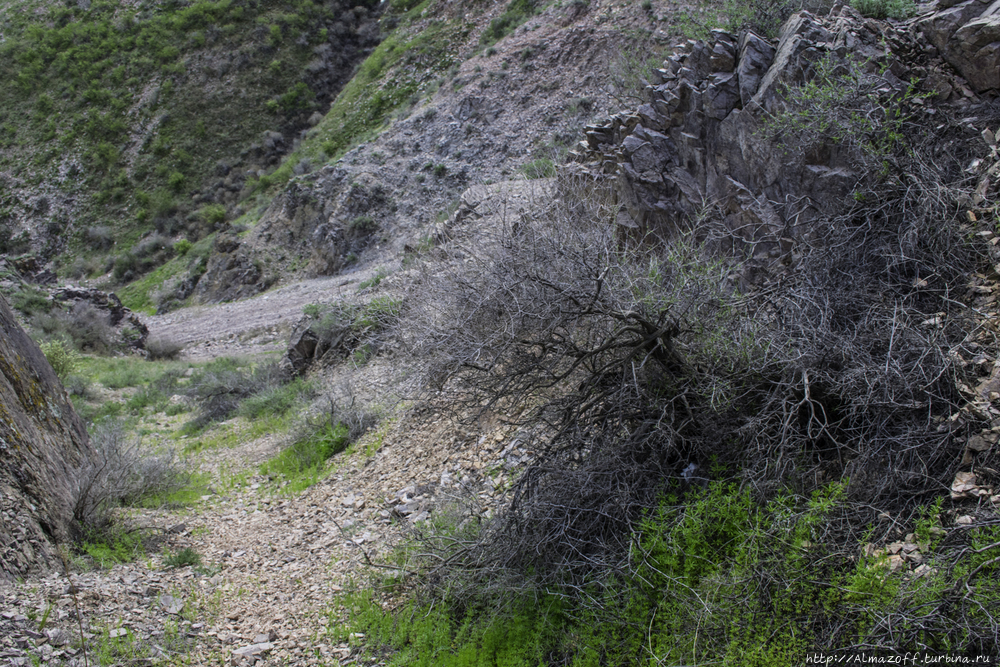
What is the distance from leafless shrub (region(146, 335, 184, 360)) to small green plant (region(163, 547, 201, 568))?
12.3 meters

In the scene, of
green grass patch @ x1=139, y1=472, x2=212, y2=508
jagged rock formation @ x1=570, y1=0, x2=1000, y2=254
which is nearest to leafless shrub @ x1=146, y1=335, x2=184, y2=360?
green grass patch @ x1=139, y1=472, x2=212, y2=508

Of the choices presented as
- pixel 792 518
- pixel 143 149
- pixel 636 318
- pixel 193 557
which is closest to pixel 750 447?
pixel 792 518

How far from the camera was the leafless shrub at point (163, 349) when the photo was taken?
50.6 ft

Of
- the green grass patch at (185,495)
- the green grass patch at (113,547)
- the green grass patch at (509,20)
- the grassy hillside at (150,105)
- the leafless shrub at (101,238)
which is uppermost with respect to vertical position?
the grassy hillside at (150,105)

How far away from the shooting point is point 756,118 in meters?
5.13

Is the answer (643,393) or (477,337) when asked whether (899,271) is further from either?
(477,337)

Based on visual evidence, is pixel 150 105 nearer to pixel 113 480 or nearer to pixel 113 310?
pixel 113 310

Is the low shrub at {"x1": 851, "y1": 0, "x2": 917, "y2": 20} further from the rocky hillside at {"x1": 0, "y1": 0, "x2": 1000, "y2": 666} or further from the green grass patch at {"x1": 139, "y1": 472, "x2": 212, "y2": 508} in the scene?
the green grass patch at {"x1": 139, "y1": 472, "x2": 212, "y2": 508}

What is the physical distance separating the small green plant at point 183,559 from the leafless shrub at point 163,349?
1233 centimetres

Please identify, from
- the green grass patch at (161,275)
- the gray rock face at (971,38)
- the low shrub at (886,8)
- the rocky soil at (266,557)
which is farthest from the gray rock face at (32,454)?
the green grass patch at (161,275)

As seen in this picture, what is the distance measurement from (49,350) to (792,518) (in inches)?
534

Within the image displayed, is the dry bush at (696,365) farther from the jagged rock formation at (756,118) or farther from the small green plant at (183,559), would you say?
the small green plant at (183,559)

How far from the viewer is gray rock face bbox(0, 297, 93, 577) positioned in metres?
3.68

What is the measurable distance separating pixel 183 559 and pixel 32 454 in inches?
50.4
